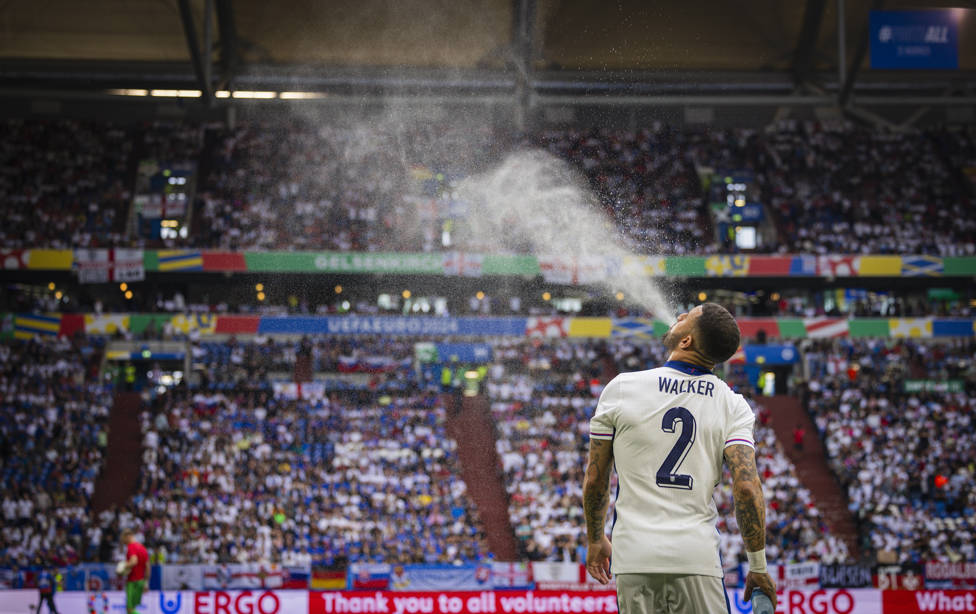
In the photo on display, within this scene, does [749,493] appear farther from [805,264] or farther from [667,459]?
[805,264]

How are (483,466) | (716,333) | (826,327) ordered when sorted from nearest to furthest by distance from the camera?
1. (716,333)
2. (483,466)
3. (826,327)

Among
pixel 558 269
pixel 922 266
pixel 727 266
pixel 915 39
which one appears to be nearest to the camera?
pixel 915 39

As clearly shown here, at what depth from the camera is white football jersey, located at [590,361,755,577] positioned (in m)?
3.87

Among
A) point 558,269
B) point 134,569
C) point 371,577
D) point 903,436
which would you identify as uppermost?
point 558,269

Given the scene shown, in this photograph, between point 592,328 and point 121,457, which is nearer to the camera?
point 121,457

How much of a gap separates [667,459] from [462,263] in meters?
28.8

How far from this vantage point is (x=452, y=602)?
16891mm

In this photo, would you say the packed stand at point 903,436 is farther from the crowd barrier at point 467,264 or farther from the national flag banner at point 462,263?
the national flag banner at point 462,263

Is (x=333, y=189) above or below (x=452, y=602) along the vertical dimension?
above

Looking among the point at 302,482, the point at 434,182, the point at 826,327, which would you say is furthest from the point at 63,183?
the point at 826,327

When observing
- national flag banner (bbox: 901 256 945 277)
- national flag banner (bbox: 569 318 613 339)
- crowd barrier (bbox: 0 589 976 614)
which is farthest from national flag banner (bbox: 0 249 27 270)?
national flag banner (bbox: 901 256 945 277)

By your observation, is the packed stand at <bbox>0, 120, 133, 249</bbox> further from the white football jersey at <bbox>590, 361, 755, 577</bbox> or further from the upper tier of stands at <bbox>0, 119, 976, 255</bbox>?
the white football jersey at <bbox>590, 361, 755, 577</bbox>

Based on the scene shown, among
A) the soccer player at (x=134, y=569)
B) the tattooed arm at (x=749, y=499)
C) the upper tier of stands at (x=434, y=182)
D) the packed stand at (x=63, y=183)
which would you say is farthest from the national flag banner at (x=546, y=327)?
the tattooed arm at (x=749, y=499)

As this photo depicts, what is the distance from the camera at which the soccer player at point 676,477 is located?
3.85m
